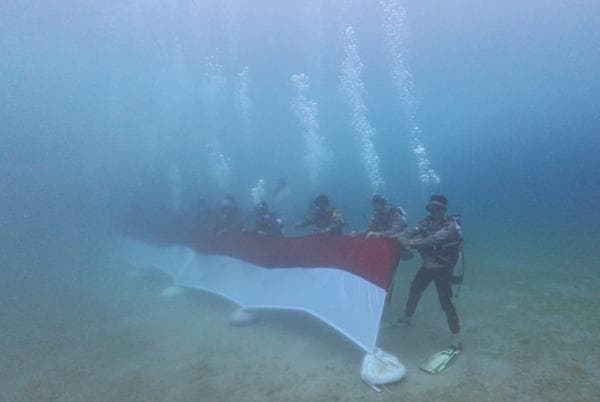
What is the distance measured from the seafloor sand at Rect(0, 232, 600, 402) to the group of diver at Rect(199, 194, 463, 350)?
0.97 metres

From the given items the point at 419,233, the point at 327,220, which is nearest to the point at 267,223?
the point at 327,220

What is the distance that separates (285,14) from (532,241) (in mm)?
23635

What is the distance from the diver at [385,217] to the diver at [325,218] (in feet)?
2.60

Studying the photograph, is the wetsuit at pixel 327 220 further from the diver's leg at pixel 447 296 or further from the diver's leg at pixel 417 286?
the diver's leg at pixel 447 296

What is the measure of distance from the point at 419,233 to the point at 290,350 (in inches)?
139

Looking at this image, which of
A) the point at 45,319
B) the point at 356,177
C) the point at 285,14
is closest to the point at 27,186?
the point at 285,14

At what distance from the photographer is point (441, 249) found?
7.29 metres

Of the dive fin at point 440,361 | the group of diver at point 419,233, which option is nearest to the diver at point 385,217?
the group of diver at point 419,233

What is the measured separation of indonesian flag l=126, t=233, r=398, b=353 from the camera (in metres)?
7.35

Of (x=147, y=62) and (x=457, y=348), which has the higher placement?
(x=147, y=62)

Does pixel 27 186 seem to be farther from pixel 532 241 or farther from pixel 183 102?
pixel 532 241

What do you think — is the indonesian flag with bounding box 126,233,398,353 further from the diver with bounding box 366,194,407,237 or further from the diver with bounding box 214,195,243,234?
the diver with bounding box 366,194,407,237

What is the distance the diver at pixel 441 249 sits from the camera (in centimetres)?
709

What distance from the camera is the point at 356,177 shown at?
122 m
